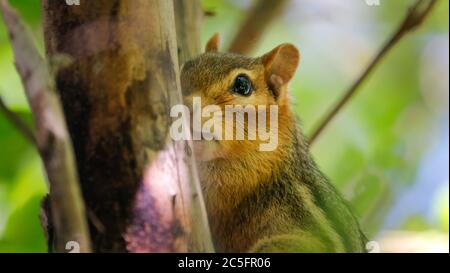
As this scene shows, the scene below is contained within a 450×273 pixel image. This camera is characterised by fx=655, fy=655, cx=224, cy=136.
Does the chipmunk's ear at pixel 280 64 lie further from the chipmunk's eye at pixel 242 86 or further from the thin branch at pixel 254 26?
the thin branch at pixel 254 26

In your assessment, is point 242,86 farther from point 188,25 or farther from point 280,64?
point 188,25

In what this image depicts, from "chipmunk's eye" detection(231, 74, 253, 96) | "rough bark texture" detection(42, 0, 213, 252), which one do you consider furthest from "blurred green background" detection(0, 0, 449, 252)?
"rough bark texture" detection(42, 0, 213, 252)

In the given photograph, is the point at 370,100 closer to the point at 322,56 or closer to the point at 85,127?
the point at 322,56

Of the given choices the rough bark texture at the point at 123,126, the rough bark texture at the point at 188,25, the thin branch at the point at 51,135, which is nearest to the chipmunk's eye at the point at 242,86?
the rough bark texture at the point at 188,25

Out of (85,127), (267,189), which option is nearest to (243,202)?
(267,189)

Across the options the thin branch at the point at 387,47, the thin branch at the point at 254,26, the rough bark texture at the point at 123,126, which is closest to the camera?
the rough bark texture at the point at 123,126
